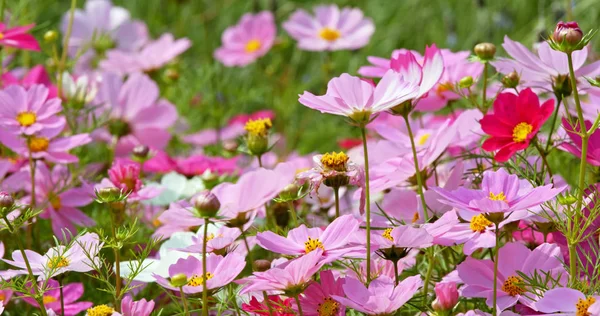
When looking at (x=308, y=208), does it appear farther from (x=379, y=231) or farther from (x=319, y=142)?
(x=319, y=142)

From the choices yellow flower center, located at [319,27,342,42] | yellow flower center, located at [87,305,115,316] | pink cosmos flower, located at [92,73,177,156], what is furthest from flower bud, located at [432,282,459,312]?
yellow flower center, located at [319,27,342,42]

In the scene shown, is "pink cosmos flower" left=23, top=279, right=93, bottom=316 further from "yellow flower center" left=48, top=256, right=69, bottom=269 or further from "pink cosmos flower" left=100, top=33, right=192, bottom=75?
"pink cosmos flower" left=100, top=33, right=192, bottom=75

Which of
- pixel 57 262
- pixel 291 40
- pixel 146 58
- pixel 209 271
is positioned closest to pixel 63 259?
pixel 57 262

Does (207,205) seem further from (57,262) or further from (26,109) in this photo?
(26,109)

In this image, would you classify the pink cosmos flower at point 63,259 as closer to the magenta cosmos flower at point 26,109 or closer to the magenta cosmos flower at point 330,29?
the magenta cosmos flower at point 26,109

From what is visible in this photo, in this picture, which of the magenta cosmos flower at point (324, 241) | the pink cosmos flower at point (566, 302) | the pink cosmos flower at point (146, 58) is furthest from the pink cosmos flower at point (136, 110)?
the pink cosmos flower at point (566, 302)

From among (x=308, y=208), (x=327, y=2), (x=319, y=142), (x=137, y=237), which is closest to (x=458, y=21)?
(x=327, y=2)
